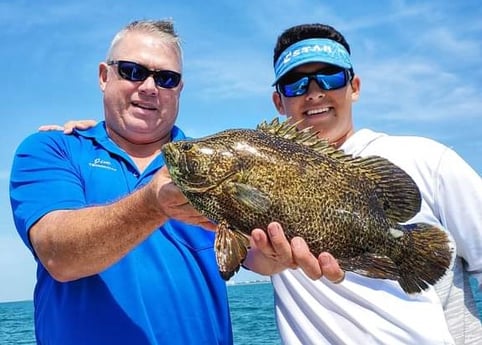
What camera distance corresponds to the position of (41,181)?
4.33 m

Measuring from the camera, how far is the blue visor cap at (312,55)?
16.2 ft

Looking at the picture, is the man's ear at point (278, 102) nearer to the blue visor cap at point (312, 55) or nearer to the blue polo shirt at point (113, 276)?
the blue visor cap at point (312, 55)

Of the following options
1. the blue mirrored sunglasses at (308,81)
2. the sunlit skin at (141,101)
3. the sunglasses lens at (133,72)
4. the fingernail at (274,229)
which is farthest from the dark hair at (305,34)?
the fingernail at (274,229)

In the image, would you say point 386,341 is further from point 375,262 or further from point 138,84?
point 138,84

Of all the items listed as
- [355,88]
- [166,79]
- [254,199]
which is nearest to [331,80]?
[355,88]

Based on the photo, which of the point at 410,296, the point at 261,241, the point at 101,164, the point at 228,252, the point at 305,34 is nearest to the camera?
the point at 228,252

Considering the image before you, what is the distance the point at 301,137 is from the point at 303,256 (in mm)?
789

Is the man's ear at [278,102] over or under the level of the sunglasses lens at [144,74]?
under

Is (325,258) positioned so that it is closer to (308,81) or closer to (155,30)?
(308,81)

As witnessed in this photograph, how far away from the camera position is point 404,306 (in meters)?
4.11

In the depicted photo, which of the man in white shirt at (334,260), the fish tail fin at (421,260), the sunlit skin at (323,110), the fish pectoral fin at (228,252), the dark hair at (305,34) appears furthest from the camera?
the dark hair at (305,34)

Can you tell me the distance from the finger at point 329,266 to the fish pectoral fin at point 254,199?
1.52 feet

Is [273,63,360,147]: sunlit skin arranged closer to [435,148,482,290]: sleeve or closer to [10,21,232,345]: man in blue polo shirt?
[435,148,482,290]: sleeve

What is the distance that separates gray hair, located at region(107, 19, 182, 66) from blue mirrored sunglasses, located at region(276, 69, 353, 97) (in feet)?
3.33
